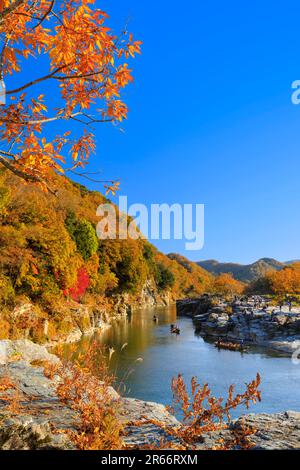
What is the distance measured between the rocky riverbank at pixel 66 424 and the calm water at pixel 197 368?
525cm

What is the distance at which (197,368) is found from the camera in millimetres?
19703

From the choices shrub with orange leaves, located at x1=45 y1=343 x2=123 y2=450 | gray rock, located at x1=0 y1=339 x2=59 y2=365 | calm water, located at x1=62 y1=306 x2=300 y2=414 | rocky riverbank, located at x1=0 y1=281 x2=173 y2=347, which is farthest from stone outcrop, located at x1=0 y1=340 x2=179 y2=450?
rocky riverbank, located at x1=0 y1=281 x2=173 y2=347

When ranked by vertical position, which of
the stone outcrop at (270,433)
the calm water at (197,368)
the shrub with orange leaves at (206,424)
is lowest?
the calm water at (197,368)

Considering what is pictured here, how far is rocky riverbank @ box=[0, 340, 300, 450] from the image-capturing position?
4559 mm

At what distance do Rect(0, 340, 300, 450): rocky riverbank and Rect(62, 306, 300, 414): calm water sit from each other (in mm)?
5245

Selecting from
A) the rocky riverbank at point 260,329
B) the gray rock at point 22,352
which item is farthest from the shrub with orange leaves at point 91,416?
the rocky riverbank at point 260,329

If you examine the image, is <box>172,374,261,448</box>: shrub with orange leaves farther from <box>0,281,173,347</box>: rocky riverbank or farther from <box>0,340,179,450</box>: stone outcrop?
<box>0,281,173,347</box>: rocky riverbank

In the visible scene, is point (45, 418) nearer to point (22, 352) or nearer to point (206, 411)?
point (206, 411)

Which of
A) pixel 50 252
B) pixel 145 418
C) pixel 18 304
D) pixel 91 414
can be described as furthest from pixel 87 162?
pixel 50 252

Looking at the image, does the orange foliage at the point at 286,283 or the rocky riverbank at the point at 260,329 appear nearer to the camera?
the rocky riverbank at the point at 260,329

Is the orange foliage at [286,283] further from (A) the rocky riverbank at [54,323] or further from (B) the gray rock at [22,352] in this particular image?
(B) the gray rock at [22,352]

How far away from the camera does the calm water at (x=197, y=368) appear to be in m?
14.7

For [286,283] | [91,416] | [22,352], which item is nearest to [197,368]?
[22,352]

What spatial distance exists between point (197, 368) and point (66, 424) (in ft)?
50.1
